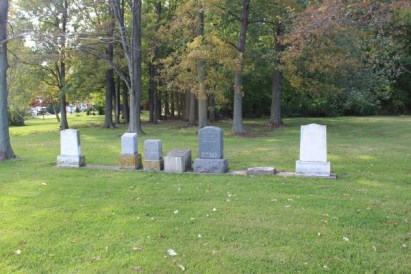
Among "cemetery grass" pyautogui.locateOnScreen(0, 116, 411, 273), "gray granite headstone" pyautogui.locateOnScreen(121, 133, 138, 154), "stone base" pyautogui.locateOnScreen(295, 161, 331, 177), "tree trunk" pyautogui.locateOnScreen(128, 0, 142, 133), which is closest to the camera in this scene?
"cemetery grass" pyautogui.locateOnScreen(0, 116, 411, 273)

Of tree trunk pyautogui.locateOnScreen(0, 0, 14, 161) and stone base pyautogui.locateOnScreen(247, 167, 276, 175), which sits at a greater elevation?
tree trunk pyautogui.locateOnScreen(0, 0, 14, 161)

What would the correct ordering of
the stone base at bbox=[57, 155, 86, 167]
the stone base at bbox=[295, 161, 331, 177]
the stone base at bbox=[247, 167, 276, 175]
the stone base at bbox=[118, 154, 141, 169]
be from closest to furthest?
1. the stone base at bbox=[295, 161, 331, 177]
2. the stone base at bbox=[247, 167, 276, 175]
3. the stone base at bbox=[118, 154, 141, 169]
4. the stone base at bbox=[57, 155, 86, 167]

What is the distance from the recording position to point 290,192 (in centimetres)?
796

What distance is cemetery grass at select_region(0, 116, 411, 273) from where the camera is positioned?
4.61 metres

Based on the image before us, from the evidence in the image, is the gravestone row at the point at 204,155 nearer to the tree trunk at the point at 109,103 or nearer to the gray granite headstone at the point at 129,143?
the gray granite headstone at the point at 129,143

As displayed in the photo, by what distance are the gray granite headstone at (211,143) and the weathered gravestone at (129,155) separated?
184 centimetres

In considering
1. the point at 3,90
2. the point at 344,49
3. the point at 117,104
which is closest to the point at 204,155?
the point at 3,90

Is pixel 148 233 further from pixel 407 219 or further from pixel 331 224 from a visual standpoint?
pixel 407 219

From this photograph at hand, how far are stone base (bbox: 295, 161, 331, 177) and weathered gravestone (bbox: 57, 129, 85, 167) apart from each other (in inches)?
242

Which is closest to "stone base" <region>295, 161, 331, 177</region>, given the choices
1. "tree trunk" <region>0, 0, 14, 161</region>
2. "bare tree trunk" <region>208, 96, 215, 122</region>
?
"tree trunk" <region>0, 0, 14, 161</region>

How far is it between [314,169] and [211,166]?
8.36 feet

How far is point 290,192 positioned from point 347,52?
51.0ft

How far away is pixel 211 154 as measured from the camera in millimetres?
10320

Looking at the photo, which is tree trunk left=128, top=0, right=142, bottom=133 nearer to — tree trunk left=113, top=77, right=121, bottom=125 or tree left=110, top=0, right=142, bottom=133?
tree left=110, top=0, right=142, bottom=133
